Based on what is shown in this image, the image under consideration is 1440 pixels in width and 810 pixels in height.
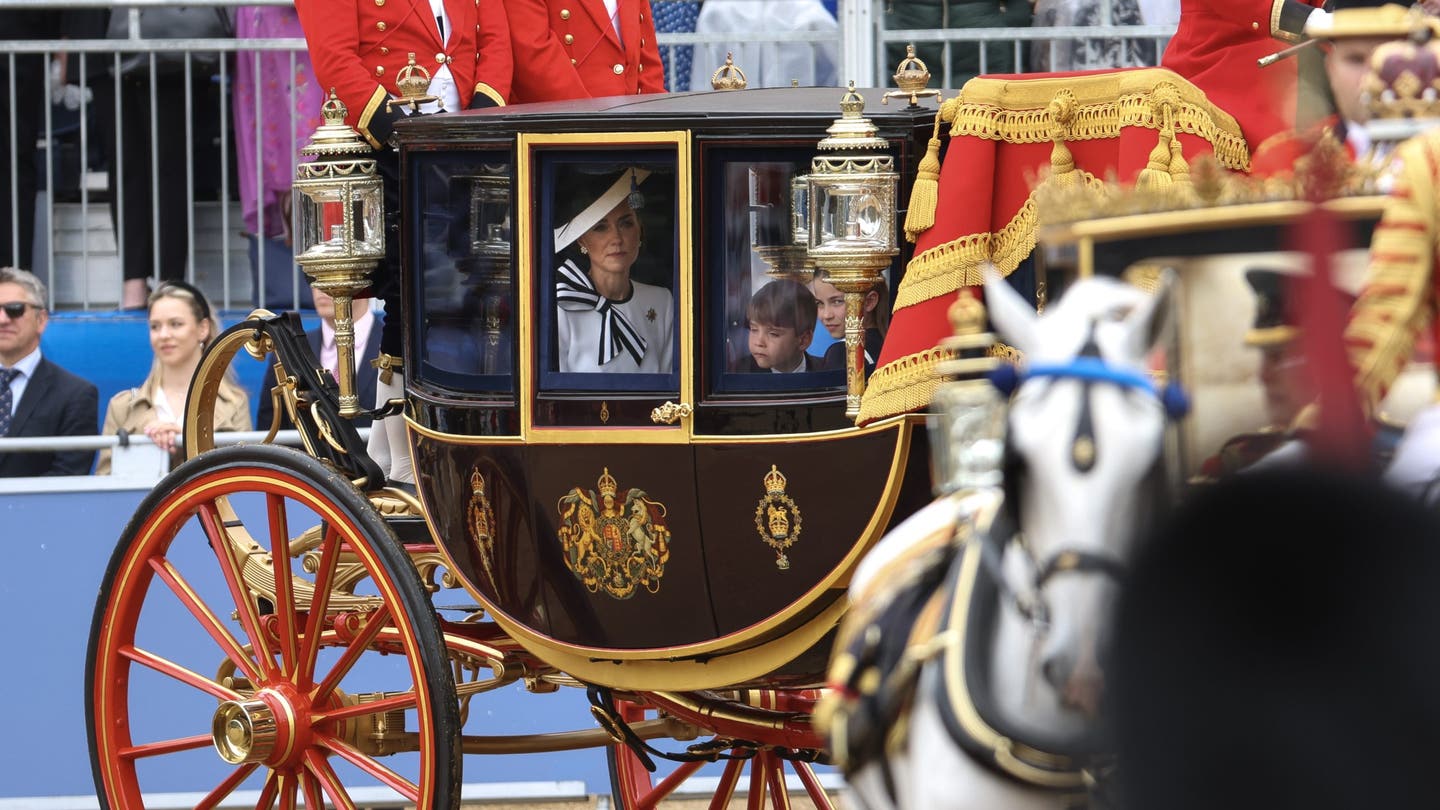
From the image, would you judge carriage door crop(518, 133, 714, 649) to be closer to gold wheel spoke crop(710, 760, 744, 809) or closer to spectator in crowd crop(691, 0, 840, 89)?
gold wheel spoke crop(710, 760, 744, 809)

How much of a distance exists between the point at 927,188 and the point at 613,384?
0.68 meters

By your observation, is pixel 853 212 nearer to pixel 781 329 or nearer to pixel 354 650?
pixel 781 329

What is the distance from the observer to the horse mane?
179 cm

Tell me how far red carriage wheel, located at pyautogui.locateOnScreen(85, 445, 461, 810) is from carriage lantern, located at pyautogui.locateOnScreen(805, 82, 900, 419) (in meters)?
0.97

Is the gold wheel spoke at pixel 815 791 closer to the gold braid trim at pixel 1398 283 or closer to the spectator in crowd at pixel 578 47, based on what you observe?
the spectator in crowd at pixel 578 47

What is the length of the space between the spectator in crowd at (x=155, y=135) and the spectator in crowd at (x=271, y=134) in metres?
0.14

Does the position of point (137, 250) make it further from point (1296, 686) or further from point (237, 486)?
point (1296, 686)

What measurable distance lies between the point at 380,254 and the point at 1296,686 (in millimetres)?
2785

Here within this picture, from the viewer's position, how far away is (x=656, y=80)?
5387 millimetres

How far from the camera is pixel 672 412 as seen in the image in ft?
12.1

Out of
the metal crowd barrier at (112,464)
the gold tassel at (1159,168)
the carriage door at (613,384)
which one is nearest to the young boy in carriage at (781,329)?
the carriage door at (613,384)

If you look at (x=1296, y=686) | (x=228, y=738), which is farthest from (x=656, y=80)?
(x=1296, y=686)

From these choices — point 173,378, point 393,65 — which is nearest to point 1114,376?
point 393,65

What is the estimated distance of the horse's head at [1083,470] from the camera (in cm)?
212
